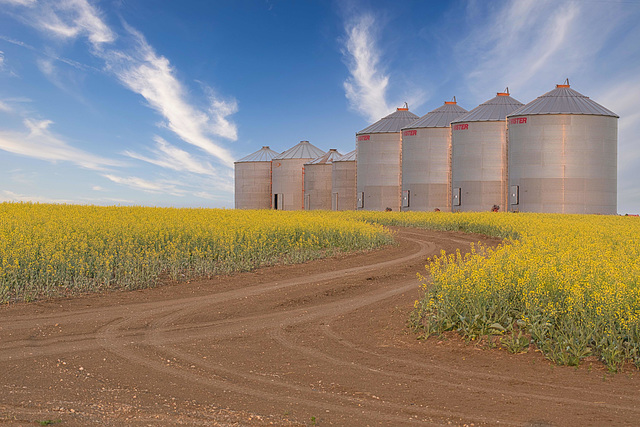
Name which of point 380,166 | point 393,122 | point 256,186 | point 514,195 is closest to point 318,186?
point 256,186

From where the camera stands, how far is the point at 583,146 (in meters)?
36.3

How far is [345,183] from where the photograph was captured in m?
49.8

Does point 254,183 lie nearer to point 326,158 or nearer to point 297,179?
point 297,179

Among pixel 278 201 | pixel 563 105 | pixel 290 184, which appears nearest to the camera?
pixel 563 105

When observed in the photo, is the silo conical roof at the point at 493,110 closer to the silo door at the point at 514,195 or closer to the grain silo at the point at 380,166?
the silo door at the point at 514,195

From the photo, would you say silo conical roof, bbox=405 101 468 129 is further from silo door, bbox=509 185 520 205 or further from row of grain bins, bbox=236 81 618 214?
silo door, bbox=509 185 520 205

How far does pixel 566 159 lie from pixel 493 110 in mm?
7393

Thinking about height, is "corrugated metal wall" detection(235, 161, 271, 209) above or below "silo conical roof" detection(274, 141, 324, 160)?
below

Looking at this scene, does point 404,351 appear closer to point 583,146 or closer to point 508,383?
point 508,383

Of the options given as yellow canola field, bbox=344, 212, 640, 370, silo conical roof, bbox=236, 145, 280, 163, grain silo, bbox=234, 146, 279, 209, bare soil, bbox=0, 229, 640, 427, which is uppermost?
silo conical roof, bbox=236, 145, 280, 163

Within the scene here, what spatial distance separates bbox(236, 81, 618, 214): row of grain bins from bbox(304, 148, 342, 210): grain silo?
4525mm

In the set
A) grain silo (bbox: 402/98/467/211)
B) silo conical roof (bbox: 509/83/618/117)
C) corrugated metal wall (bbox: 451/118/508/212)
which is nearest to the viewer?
silo conical roof (bbox: 509/83/618/117)

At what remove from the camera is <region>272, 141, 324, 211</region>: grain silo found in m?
55.8

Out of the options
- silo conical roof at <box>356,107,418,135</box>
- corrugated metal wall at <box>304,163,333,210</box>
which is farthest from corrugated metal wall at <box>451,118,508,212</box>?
corrugated metal wall at <box>304,163,333,210</box>
